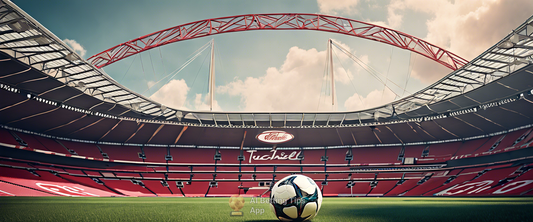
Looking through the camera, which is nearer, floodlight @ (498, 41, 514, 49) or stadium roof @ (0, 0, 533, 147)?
floodlight @ (498, 41, 514, 49)

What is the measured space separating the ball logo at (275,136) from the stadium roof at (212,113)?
35.6 inches

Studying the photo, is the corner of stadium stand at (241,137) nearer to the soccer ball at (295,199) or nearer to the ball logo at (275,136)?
the ball logo at (275,136)

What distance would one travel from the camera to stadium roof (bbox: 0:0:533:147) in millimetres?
16442

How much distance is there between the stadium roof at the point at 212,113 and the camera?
53.9ft

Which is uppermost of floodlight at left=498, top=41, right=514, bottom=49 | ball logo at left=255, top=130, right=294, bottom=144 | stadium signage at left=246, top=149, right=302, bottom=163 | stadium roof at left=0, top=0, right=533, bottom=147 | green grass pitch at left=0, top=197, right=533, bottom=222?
floodlight at left=498, top=41, right=514, bottom=49

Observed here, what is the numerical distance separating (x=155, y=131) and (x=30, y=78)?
16113mm

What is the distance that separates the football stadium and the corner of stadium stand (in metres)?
0.16

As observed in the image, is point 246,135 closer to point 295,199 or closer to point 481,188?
point 481,188

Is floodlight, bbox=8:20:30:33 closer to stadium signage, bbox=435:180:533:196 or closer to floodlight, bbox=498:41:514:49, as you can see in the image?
floodlight, bbox=498:41:514:49

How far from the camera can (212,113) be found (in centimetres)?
3055

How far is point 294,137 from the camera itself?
3700 centimetres

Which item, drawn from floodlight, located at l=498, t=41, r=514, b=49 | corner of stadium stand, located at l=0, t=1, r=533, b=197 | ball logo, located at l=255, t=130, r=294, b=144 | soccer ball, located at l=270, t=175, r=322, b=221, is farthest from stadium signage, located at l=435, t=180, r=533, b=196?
soccer ball, located at l=270, t=175, r=322, b=221

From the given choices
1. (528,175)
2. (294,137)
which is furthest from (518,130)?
(294,137)

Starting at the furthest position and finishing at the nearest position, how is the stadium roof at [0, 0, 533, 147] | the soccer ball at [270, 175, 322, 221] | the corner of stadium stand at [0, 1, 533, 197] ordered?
the corner of stadium stand at [0, 1, 533, 197] < the stadium roof at [0, 0, 533, 147] < the soccer ball at [270, 175, 322, 221]
